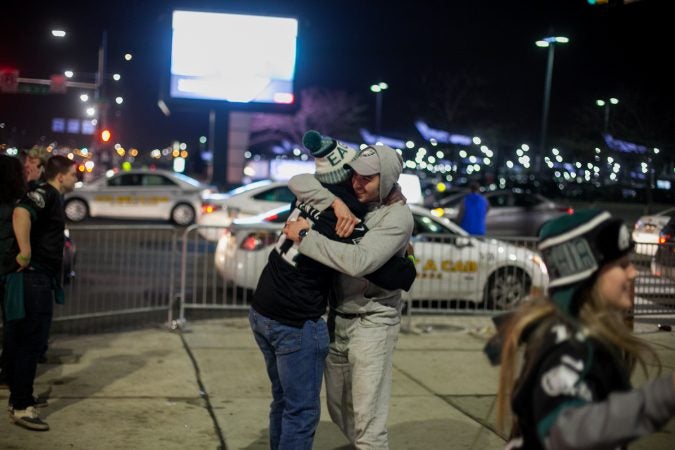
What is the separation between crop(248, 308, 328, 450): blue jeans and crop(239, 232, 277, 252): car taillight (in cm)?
681

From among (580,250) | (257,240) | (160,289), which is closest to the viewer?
(580,250)

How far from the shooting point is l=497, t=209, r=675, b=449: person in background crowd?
2.40 m

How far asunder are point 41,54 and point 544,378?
236ft

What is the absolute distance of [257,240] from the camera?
11.5 metres

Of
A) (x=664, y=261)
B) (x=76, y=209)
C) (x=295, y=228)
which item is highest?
(x=295, y=228)

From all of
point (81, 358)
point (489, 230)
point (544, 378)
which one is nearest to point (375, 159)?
point (544, 378)

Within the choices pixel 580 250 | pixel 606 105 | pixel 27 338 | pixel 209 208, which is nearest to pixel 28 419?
pixel 27 338

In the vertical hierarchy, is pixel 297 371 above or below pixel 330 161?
below

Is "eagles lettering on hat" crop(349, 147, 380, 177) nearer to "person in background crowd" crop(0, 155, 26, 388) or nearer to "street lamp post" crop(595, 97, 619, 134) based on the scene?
"person in background crowd" crop(0, 155, 26, 388)

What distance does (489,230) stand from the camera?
2559cm

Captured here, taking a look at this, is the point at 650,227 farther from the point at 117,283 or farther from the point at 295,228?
the point at 295,228

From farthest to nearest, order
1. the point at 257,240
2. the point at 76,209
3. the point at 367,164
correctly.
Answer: the point at 76,209 → the point at 257,240 → the point at 367,164

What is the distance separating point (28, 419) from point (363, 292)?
276cm

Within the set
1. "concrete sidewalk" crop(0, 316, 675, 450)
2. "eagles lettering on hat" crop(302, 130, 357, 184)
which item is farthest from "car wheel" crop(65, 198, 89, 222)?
"eagles lettering on hat" crop(302, 130, 357, 184)
